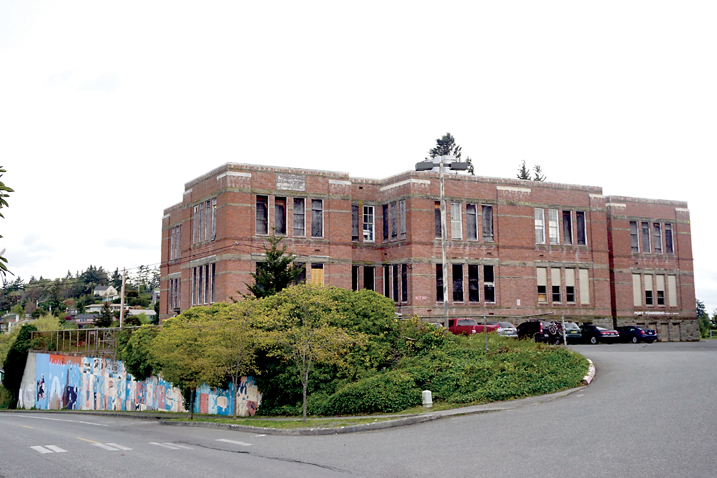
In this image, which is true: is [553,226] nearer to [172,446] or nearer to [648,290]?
[648,290]

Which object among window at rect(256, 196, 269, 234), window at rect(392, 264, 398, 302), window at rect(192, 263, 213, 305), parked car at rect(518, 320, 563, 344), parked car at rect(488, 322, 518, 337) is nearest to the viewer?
parked car at rect(518, 320, 563, 344)

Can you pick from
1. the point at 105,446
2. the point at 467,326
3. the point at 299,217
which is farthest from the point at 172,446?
the point at 299,217

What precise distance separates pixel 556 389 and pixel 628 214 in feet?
120

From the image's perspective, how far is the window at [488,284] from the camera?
47281 mm

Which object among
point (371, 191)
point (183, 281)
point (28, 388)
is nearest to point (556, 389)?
point (371, 191)

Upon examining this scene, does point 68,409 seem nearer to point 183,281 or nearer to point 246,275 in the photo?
point 183,281

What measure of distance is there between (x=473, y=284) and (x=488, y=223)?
4.61m

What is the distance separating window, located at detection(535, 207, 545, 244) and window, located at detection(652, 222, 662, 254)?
11.4 m

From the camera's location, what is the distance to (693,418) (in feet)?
46.5

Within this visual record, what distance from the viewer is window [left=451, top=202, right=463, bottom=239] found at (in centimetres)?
4700

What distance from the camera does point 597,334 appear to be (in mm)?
42969

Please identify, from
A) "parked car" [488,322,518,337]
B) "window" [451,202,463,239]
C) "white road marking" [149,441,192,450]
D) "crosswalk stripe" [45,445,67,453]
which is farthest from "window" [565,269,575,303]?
"crosswalk stripe" [45,445,67,453]

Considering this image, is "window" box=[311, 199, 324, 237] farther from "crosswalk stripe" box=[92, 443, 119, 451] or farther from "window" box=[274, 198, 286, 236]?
"crosswalk stripe" box=[92, 443, 119, 451]

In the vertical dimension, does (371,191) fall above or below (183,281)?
above
